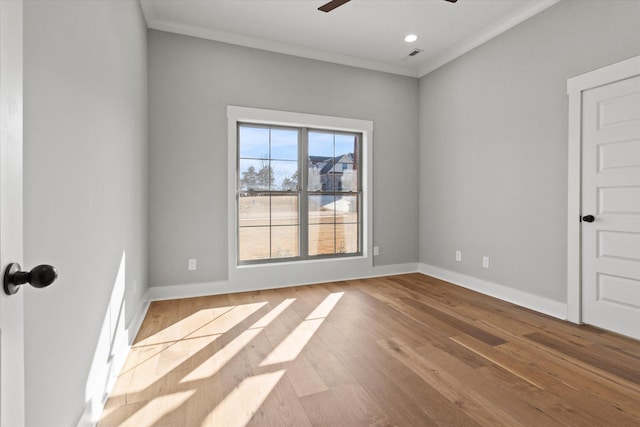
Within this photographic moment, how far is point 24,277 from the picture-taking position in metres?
0.65

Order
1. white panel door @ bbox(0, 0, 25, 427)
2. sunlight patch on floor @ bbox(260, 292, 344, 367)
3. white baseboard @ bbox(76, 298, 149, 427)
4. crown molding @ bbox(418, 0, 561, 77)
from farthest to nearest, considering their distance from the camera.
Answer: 1. crown molding @ bbox(418, 0, 561, 77)
2. sunlight patch on floor @ bbox(260, 292, 344, 367)
3. white baseboard @ bbox(76, 298, 149, 427)
4. white panel door @ bbox(0, 0, 25, 427)

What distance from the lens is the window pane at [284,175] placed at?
4016 millimetres

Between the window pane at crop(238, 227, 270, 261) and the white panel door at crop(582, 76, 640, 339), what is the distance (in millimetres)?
3174

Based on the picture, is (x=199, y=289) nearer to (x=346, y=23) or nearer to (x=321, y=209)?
(x=321, y=209)

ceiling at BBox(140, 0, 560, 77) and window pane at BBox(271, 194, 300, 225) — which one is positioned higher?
ceiling at BBox(140, 0, 560, 77)

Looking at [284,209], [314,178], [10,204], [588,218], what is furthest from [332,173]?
[10,204]

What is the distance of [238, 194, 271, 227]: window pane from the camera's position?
3859mm

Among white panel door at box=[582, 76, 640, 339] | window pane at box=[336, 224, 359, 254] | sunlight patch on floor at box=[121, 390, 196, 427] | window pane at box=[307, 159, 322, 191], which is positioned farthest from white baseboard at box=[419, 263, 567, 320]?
sunlight patch on floor at box=[121, 390, 196, 427]

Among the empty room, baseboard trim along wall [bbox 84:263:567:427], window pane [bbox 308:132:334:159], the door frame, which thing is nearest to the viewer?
the empty room

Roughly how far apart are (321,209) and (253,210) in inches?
35.8

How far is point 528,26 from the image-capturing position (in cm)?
320

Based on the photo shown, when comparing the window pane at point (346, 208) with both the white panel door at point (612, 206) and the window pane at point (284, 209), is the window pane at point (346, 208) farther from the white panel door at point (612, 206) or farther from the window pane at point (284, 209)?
the white panel door at point (612, 206)

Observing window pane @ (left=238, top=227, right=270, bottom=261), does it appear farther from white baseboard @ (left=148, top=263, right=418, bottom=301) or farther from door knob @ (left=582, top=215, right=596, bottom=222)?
door knob @ (left=582, top=215, right=596, bottom=222)

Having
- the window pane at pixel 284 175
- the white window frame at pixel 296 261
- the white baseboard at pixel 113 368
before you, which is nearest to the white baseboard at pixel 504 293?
the white window frame at pixel 296 261
